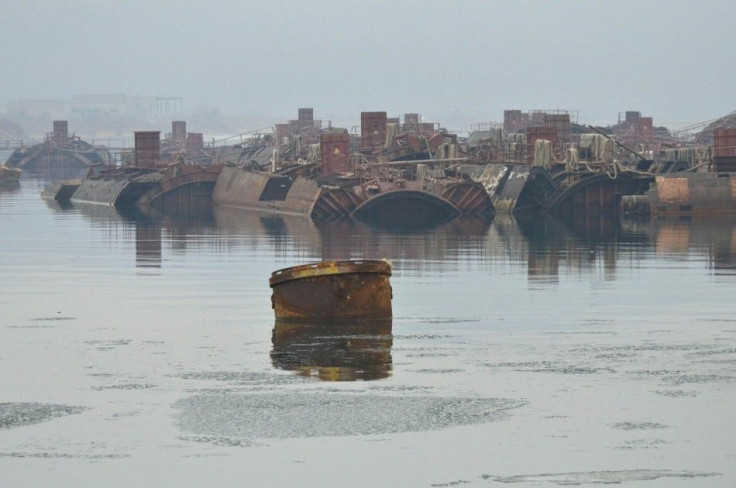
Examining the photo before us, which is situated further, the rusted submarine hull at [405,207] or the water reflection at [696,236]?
the rusted submarine hull at [405,207]

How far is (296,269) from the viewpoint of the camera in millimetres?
23938

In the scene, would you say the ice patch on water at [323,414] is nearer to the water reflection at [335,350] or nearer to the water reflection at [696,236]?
the water reflection at [335,350]

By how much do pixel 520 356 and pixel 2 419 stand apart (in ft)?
24.0

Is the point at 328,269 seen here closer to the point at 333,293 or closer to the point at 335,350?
the point at 333,293

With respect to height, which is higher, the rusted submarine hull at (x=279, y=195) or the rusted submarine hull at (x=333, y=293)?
the rusted submarine hull at (x=279, y=195)

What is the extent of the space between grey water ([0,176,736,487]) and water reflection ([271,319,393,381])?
0.07m

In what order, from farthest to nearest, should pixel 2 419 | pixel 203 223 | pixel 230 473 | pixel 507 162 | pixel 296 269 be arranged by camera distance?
1. pixel 507 162
2. pixel 203 223
3. pixel 296 269
4. pixel 2 419
5. pixel 230 473

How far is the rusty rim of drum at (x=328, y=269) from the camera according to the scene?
23859 mm

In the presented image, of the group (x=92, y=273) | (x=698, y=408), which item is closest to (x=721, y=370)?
(x=698, y=408)

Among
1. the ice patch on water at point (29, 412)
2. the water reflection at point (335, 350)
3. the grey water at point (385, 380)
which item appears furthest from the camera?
the water reflection at point (335, 350)

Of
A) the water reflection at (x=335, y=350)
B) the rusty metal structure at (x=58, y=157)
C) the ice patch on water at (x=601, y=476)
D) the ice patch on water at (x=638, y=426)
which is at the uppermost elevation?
the rusty metal structure at (x=58, y=157)

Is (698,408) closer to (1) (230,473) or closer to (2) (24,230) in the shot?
(1) (230,473)

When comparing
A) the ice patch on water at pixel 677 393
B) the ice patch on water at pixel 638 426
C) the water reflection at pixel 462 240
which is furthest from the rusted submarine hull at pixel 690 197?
the ice patch on water at pixel 638 426

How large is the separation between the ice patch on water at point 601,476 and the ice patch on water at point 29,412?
550 cm
